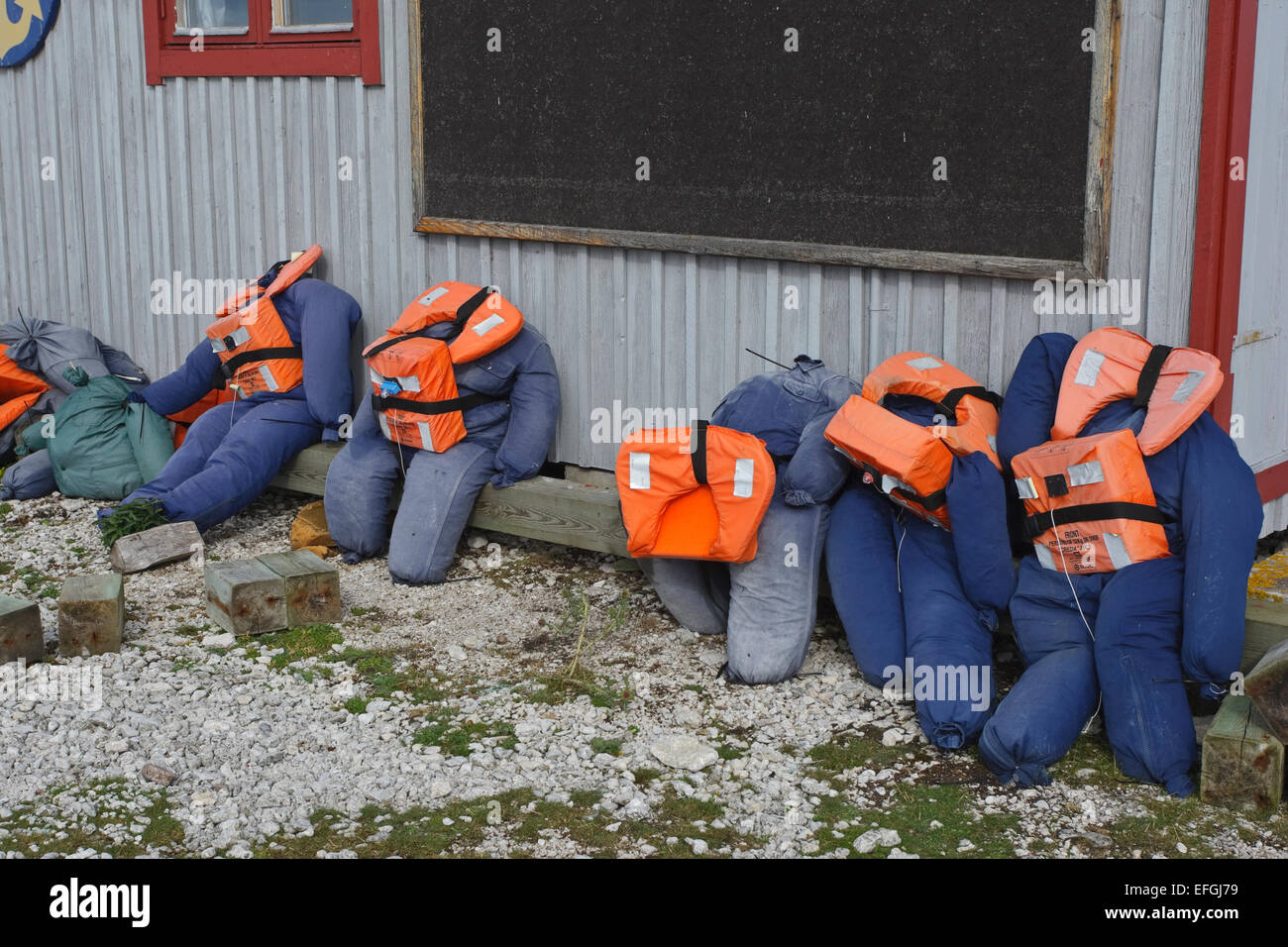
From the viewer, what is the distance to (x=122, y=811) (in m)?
4.58

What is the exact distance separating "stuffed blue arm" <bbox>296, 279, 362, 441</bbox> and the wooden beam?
1091 mm

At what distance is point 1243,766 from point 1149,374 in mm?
1398

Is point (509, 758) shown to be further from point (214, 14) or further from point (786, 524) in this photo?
point (214, 14)

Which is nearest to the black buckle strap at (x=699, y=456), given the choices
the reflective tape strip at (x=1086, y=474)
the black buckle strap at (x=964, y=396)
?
the black buckle strap at (x=964, y=396)

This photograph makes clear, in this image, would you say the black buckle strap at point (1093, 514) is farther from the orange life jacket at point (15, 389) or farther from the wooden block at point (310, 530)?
the orange life jacket at point (15, 389)

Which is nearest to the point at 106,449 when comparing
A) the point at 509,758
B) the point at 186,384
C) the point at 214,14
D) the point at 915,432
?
the point at 186,384

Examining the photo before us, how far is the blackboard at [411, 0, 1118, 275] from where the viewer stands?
216 inches

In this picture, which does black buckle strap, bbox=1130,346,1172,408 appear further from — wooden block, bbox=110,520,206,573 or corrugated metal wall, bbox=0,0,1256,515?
wooden block, bbox=110,520,206,573

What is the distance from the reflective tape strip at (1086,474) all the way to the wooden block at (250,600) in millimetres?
3194

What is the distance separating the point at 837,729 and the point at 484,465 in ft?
8.30

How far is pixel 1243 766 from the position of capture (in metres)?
4.50

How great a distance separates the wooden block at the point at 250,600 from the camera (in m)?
6.07
